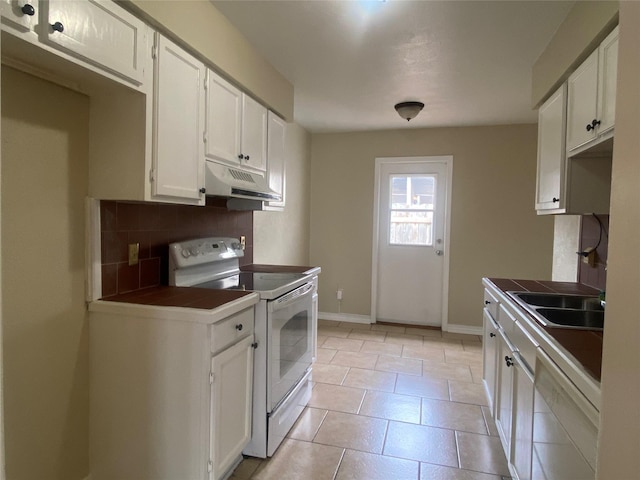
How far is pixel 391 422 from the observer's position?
2482mm

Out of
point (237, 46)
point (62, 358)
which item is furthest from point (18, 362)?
point (237, 46)

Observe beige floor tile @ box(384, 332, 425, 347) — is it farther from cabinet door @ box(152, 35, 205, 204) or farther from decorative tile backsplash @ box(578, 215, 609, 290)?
cabinet door @ box(152, 35, 205, 204)

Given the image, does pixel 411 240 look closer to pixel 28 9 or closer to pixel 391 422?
pixel 391 422

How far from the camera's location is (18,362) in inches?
57.6

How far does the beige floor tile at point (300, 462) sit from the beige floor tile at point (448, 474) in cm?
47

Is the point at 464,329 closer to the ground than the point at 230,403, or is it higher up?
closer to the ground

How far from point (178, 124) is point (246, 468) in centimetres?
182

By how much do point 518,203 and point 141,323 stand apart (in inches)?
156

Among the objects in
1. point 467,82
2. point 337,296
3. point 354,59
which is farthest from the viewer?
point 337,296

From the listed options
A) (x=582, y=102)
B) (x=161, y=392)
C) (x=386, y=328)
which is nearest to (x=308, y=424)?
(x=161, y=392)

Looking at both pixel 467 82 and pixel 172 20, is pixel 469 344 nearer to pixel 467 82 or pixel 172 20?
pixel 467 82

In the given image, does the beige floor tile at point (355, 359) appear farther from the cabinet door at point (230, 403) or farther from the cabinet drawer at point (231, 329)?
the cabinet drawer at point (231, 329)

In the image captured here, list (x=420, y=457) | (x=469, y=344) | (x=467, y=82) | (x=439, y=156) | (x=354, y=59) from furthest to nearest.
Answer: (x=439, y=156), (x=469, y=344), (x=467, y=82), (x=354, y=59), (x=420, y=457)

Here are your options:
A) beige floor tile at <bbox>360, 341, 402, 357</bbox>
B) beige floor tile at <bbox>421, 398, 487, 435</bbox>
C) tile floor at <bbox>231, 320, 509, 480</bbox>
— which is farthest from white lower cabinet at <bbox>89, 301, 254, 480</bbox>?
beige floor tile at <bbox>360, 341, 402, 357</bbox>
